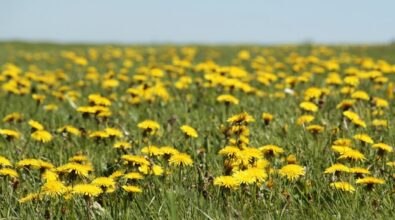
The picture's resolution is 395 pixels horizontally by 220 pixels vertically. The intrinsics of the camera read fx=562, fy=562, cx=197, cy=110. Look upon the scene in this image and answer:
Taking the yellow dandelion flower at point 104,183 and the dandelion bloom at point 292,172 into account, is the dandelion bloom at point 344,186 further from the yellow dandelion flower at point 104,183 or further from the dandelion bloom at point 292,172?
the yellow dandelion flower at point 104,183

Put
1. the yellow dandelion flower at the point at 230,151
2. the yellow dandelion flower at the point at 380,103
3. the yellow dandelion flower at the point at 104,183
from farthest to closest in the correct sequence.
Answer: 1. the yellow dandelion flower at the point at 380,103
2. the yellow dandelion flower at the point at 230,151
3. the yellow dandelion flower at the point at 104,183

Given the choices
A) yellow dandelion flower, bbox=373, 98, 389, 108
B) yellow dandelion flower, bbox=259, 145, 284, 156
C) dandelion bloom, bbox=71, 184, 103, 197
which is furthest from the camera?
yellow dandelion flower, bbox=373, 98, 389, 108

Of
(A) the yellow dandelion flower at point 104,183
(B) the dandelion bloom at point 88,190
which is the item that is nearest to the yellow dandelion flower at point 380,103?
(A) the yellow dandelion flower at point 104,183

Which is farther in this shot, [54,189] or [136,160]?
[136,160]

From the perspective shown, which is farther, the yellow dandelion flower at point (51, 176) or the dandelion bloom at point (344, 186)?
the yellow dandelion flower at point (51, 176)

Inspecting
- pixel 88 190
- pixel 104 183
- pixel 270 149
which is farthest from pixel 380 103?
pixel 88 190

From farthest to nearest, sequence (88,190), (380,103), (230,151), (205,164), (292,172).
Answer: (380,103), (205,164), (230,151), (292,172), (88,190)

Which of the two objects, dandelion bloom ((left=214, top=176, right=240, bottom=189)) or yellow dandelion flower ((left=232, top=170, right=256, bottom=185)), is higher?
yellow dandelion flower ((left=232, top=170, right=256, bottom=185))

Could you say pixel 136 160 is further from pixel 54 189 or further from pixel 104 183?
pixel 54 189

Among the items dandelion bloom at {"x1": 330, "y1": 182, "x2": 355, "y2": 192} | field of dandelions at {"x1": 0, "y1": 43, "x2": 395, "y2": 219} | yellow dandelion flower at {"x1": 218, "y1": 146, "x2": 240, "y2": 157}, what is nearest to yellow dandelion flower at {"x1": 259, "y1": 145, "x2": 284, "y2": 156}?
field of dandelions at {"x1": 0, "y1": 43, "x2": 395, "y2": 219}

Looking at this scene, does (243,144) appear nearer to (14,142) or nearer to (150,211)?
(150,211)

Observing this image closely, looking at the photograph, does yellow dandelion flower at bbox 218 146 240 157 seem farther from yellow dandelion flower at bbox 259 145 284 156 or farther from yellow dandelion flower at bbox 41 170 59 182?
yellow dandelion flower at bbox 41 170 59 182

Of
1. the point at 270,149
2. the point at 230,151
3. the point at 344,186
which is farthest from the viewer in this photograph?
the point at 270,149

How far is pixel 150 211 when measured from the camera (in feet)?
7.98
